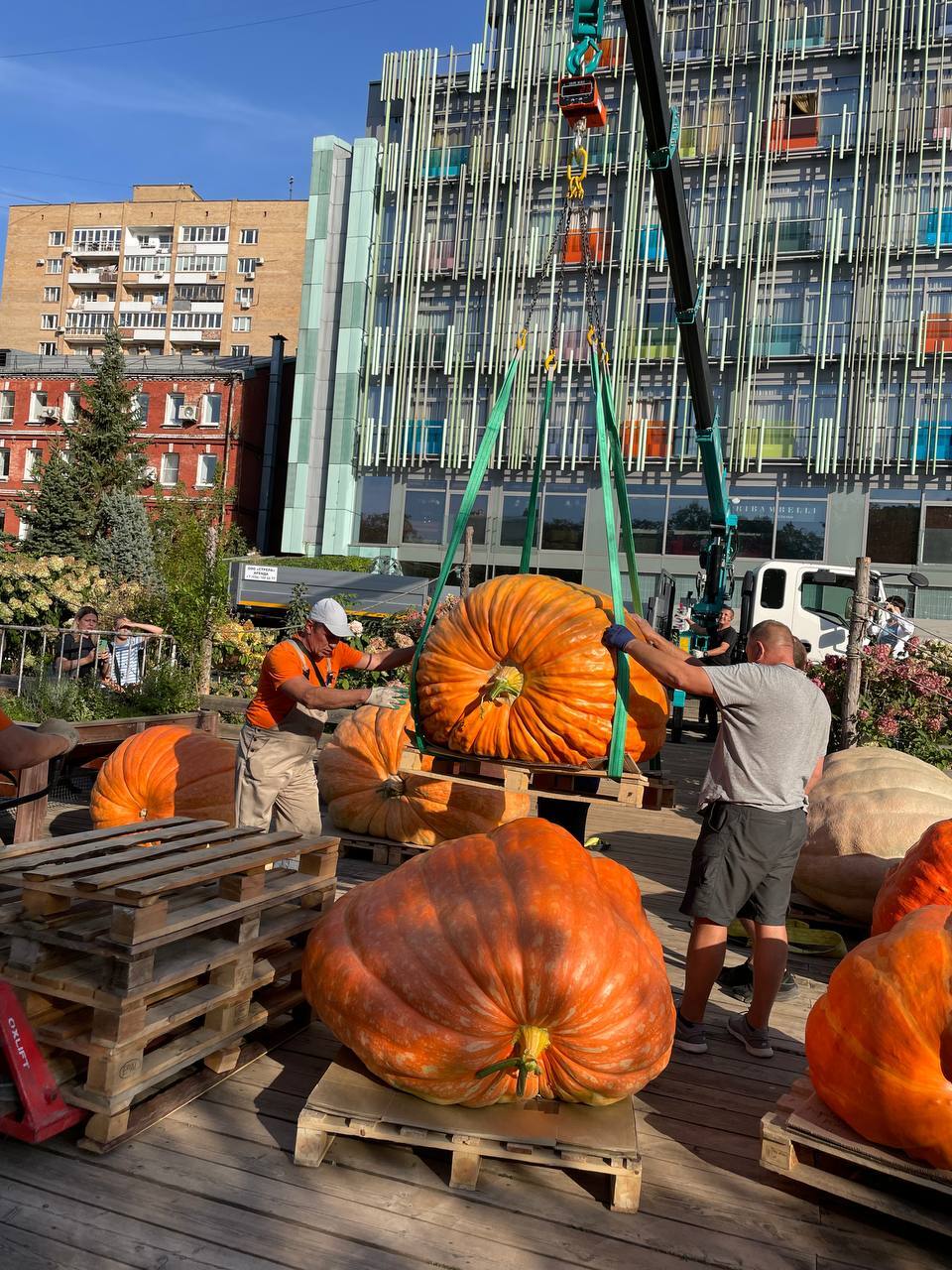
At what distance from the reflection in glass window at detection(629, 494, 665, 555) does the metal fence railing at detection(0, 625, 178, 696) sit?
17.3m

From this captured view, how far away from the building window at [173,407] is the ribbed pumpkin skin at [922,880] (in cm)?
3576

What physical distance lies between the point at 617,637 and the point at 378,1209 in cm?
211

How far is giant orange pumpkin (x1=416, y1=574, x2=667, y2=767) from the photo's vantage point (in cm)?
383

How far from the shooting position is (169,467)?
118ft

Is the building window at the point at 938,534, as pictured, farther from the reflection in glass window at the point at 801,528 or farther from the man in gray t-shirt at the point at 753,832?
the man in gray t-shirt at the point at 753,832

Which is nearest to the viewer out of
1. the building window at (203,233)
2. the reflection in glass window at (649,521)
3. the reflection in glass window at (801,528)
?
the reflection in glass window at (801,528)

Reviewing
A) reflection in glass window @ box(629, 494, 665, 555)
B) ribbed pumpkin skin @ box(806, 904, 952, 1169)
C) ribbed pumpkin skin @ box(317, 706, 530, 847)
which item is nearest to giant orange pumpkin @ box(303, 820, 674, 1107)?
ribbed pumpkin skin @ box(806, 904, 952, 1169)

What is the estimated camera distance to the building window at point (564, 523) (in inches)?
1078

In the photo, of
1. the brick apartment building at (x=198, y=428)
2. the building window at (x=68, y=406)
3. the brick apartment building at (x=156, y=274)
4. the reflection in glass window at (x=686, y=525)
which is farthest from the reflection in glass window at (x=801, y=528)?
the brick apartment building at (x=156, y=274)

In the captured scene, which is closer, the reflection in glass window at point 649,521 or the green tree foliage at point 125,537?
the reflection in glass window at point 649,521

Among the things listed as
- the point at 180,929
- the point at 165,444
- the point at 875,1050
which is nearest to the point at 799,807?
the point at 875,1050

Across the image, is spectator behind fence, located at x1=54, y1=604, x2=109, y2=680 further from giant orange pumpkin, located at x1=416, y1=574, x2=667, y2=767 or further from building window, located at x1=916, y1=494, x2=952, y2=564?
building window, located at x1=916, y1=494, x2=952, y2=564

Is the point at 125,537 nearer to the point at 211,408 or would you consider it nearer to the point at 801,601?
the point at 211,408

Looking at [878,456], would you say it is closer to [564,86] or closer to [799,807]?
[564,86]
